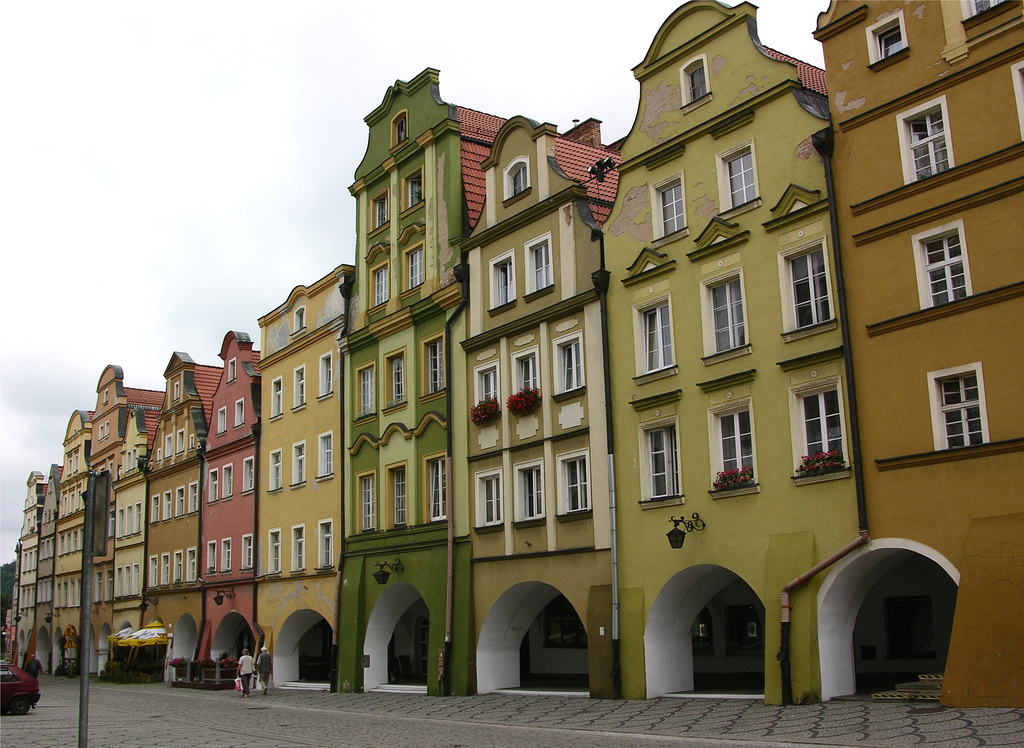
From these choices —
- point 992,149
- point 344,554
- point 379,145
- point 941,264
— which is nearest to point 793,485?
point 941,264

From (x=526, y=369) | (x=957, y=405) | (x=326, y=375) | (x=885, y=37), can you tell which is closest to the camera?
(x=957, y=405)

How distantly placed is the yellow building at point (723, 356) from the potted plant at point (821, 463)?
6 centimetres

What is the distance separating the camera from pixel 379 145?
37.3m

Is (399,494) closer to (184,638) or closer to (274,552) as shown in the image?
(274,552)

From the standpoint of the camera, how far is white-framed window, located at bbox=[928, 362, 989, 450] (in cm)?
1889

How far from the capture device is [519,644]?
2980cm

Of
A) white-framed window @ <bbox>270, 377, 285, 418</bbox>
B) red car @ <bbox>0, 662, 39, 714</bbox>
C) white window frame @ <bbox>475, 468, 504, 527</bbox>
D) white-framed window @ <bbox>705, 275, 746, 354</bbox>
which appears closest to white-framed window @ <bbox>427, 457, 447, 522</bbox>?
white window frame @ <bbox>475, 468, 504, 527</bbox>

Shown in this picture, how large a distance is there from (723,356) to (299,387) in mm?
20964

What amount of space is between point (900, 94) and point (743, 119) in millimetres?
3777

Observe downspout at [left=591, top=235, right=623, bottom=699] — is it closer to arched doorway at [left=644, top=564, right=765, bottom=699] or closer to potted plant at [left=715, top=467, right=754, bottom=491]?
arched doorway at [left=644, top=564, right=765, bottom=699]

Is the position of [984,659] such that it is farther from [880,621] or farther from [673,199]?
[673,199]

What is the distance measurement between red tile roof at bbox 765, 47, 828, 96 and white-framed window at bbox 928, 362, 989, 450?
9164mm

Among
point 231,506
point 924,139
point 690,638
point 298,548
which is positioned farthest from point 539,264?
point 231,506

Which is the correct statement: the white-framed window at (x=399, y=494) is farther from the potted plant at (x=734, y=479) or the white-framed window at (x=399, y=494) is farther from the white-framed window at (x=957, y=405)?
the white-framed window at (x=957, y=405)
